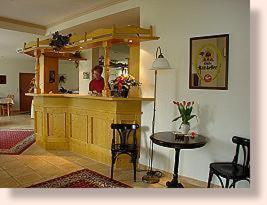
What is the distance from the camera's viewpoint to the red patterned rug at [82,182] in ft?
10.2

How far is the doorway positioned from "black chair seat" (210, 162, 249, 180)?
10.9 meters

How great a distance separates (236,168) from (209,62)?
1379 mm

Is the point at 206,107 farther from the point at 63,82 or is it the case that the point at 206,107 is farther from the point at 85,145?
the point at 63,82

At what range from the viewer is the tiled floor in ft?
10.8

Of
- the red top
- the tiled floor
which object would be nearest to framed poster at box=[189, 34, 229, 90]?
the tiled floor

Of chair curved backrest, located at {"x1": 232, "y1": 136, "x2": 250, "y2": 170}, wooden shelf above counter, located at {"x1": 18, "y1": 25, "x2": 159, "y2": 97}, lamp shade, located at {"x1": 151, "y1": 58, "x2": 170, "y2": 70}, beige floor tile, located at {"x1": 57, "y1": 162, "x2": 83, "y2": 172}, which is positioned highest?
wooden shelf above counter, located at {"x1": 18, "y1": 25, "x2": 159, "y2": 97}

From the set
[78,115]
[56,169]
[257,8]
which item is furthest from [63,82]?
[257,8]

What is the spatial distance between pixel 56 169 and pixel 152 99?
1.89 m

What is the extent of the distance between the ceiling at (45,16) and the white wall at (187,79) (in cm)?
76

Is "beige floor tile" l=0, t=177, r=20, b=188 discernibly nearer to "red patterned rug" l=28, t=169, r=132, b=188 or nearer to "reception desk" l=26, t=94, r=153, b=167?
"red patterned rug" l=28, t=169, r=132, b=188

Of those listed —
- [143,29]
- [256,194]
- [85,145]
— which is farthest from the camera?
[85,145]

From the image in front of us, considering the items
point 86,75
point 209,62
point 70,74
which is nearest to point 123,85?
point 209,62

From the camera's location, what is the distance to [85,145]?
4516 millimetres

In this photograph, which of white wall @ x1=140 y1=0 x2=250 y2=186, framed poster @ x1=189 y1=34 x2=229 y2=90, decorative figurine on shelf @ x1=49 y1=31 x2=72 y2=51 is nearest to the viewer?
white wall @ x1=140 y1=0 x2=250 y2=186
